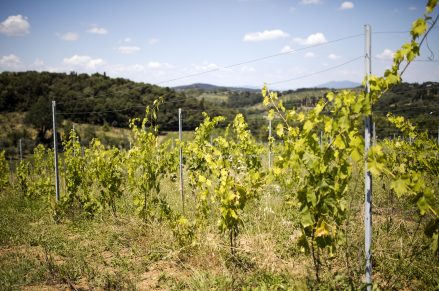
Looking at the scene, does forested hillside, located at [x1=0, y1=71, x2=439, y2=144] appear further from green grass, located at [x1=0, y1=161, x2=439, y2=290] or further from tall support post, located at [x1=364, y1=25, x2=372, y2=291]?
tall support post, located at [x1=364, y1=25, x2=372, y2=291]

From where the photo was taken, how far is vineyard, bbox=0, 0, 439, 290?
2.72 meters

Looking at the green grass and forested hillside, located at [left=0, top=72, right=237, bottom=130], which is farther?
forested hillside, located at [left=0, top=72, right=237, bottom=130]

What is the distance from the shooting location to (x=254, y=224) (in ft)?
17.4

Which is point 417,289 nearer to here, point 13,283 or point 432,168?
point 432,168

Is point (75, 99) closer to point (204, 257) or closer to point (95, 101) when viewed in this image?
point (95, 101)

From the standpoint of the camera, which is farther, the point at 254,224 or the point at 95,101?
the point at 95,101

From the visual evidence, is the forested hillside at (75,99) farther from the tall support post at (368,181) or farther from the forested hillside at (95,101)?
the tall support post at (368,181)

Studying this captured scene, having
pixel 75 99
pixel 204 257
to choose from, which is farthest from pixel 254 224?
pixel 75 99

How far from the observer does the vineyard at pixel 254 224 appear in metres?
2.72

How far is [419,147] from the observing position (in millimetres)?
5480

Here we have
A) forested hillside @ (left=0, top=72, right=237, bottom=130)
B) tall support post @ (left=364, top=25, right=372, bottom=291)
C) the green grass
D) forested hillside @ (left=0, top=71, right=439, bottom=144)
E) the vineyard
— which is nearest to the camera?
the vineyard

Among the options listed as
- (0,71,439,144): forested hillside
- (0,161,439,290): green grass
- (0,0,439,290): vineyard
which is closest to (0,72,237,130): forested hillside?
(0,71,439,144): forested hillside

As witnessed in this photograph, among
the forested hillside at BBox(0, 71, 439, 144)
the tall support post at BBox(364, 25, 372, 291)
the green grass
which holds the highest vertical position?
the forested hillside at BBox(0, 71, 439, 144)

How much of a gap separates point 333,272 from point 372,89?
246 cm
